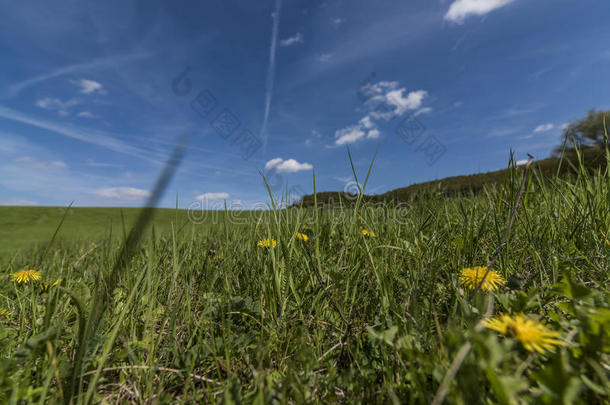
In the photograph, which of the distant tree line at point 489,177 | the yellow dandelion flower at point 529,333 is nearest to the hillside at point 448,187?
the distant tree line at point 489,177

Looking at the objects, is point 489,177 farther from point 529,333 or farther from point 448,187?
point 529,333

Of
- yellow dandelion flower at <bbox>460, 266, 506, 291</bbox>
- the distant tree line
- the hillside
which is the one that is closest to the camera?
yellow dandelion flower at <bbox>460, 266, 506, 291</bbox>

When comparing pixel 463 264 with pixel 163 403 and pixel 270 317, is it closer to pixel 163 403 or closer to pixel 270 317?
pixel 270 317

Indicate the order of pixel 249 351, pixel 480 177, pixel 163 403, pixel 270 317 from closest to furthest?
pixel 163 403
pixel 249 351
pixel 270 317
pixel 480 177

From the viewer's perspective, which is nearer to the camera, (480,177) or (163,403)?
(163,403)

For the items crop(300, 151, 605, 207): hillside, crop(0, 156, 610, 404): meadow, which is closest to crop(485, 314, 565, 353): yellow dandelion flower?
crop(0, 156, 610, 404): meadow

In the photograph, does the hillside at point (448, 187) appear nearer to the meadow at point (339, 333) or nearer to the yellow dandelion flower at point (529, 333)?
the meadow at point (339, 333)

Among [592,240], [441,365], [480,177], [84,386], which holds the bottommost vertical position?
[84,386]

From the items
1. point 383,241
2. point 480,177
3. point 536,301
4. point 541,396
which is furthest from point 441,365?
point 480,177

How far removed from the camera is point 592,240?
134 cm

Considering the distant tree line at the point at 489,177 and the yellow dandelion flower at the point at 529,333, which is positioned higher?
the distant tree line at the point at 489,177

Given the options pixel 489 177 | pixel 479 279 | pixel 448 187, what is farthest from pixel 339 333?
pixel 489 177

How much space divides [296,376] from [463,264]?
1.02m

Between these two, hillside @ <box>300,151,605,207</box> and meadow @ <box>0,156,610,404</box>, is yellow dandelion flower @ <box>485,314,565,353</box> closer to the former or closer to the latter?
meadow @ <box>0,156,610,404</box>
